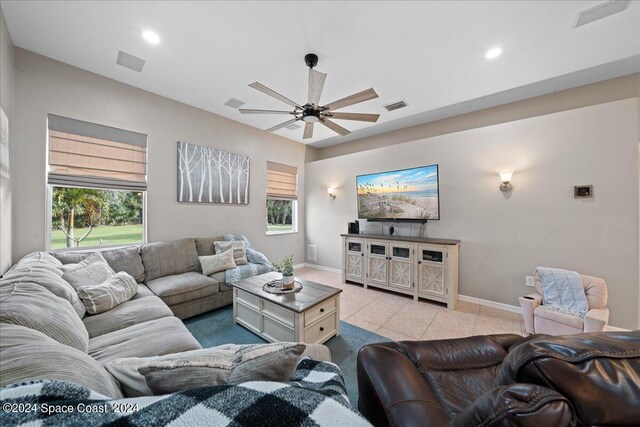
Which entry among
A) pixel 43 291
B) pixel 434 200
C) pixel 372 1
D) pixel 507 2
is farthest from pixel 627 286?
pixel 43 291

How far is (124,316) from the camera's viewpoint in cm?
192

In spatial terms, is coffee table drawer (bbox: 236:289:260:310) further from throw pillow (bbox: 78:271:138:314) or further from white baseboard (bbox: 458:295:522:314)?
white baseboard (bbox: 458:295:522:314)

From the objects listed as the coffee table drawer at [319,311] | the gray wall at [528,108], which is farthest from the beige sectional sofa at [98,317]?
the gray wall at [528,108]

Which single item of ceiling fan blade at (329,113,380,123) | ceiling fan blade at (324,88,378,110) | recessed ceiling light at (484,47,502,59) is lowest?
ceiling fan blade at (329,113,380,123)

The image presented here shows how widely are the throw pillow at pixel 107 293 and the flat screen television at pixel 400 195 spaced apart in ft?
12.2

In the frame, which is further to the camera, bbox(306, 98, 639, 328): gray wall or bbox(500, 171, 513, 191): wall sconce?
bbox(500, 171, 513, 191): wall sconce

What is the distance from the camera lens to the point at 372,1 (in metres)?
1.84

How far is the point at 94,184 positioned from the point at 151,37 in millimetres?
1968

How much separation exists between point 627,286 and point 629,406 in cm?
345

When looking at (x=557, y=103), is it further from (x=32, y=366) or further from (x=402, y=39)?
(x=32, y=366)

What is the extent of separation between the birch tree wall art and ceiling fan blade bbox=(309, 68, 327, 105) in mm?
2473

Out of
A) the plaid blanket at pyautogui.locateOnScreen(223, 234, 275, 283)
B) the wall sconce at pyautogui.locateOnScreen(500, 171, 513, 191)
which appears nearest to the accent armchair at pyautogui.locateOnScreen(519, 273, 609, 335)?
the wall sconce at pyautogui.locateOnScreen(500, 171, 513, 191)

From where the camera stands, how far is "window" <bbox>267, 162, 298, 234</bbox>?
5.11 m

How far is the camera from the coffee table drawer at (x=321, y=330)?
216cm
